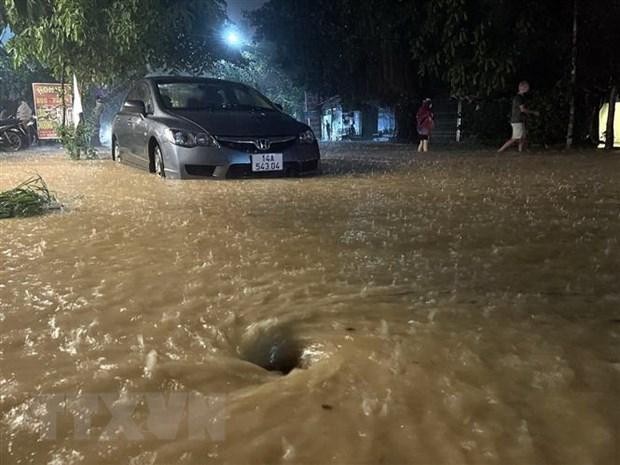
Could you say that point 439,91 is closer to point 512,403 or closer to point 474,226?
point 474,226

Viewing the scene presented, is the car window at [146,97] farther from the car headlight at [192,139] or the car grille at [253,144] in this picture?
the car grille at [253,144]

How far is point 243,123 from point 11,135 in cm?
1173

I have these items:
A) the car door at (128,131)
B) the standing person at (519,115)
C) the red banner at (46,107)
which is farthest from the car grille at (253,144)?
the red banner at (46,107)

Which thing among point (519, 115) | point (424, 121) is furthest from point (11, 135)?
point (519, 115)

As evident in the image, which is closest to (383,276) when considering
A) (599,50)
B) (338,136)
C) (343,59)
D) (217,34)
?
(599,50)

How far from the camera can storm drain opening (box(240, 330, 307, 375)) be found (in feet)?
6.49

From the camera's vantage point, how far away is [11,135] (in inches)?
630

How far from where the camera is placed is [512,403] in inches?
63.5

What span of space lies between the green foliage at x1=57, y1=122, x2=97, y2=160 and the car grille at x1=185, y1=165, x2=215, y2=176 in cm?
522

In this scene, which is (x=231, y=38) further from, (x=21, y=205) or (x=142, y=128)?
(x=21, y=205)

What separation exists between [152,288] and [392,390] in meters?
1.45

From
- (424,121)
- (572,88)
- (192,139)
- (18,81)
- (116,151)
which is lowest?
(116,151)

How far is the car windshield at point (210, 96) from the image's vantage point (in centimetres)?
786

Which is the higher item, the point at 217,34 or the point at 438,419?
the point at 217,34
